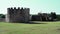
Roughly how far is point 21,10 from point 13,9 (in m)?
1.79

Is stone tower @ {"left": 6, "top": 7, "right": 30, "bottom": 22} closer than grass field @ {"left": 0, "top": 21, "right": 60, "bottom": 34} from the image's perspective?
No

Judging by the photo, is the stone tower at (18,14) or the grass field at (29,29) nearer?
the grass field at (29,29)

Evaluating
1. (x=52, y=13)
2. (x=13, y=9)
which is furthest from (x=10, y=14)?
(x=52, y=13)

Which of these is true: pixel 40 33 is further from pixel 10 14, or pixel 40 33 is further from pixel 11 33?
pixel 10 14

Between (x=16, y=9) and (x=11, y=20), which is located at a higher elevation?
(x=16, y=9)

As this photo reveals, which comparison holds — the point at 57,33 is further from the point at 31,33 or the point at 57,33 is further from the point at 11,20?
the point at 11,20

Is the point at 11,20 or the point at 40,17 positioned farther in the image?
the point at 40,17

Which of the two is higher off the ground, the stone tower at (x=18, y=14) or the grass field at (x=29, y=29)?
the stone tower at (x=18, y=14)

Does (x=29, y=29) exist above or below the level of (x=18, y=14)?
below

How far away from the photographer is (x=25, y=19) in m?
40.5

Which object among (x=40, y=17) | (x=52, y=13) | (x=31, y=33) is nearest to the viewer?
(x=31, y=33)

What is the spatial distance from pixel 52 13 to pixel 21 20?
35.9 metres

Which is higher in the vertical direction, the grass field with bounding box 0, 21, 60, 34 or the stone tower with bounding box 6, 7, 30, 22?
the stone tower with bounding box 6, 7, 30, 22

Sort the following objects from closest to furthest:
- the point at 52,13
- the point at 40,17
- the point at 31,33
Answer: the point at 31,33, the point at 40,17, the point at 52,13
